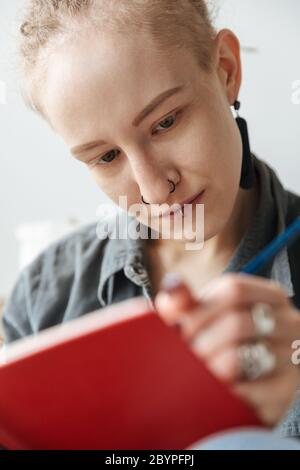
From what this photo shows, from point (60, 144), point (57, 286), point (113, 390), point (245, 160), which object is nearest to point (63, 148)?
point (60, 144)

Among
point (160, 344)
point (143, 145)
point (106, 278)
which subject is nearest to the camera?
point (160, 344)

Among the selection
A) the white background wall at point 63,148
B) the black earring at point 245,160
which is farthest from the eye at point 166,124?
the white background wall at point 63,148

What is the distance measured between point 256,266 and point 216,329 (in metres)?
0.08

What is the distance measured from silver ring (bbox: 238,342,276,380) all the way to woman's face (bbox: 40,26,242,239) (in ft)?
0.78

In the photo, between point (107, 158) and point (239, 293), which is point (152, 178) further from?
point (239, 293)

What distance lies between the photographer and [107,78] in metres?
0.49

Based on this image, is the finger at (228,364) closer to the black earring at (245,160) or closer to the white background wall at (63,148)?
the black earring at (245,160)

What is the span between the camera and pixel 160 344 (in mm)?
302

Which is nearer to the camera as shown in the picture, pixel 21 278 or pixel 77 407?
pixel 77 407

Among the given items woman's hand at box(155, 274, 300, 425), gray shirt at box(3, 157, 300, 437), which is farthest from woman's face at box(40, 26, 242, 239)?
woman's hand at box(155, 274, 300, 425)

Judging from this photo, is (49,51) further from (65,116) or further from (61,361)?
(61,361)

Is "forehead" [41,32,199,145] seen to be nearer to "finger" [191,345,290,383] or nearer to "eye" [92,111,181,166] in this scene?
"eye" [92,111,181,166]

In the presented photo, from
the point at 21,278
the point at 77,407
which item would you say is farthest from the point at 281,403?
the point at 21,278
